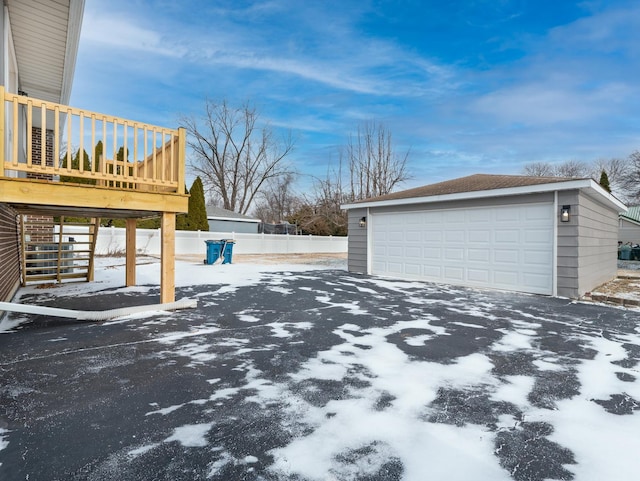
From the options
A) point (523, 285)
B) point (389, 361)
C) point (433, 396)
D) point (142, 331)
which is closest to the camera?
point (433, 396)

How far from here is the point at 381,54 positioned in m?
13.3

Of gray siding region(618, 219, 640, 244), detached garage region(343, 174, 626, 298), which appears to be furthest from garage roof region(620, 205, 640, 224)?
detached garage region(343, 174, 626, 298)

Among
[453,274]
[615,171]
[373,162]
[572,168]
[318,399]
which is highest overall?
[572,168]

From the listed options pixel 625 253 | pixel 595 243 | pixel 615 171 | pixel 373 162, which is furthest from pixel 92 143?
pixel 615 171

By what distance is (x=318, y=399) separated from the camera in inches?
91.4

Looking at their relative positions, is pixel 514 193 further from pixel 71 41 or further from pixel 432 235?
pixel 71 41

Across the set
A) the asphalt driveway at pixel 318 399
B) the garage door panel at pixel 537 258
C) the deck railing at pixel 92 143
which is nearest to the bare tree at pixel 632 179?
the garage door panel at pixel 537 258

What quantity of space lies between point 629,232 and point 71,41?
26736 millimetres

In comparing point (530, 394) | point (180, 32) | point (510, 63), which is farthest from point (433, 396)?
point (510, 63)

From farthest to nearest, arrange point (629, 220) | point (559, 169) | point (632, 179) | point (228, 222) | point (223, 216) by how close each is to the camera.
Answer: point (559, 169)
point (632, 179)
point (228, 222)
point (223, 216)
point (629, 220)

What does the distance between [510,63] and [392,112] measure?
35.8 ft

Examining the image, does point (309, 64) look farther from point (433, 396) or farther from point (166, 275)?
point (433, 396)

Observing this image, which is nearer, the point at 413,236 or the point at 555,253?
the point at 555,253

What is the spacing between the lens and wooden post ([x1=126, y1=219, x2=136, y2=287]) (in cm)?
664
